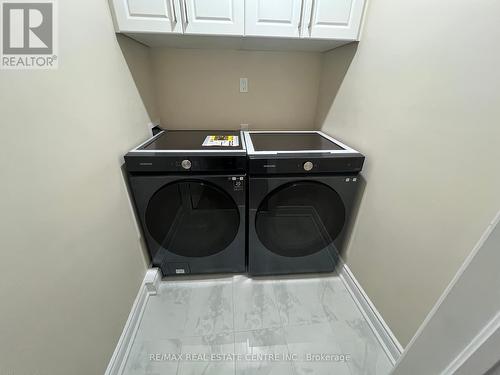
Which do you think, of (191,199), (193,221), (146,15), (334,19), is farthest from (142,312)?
(334,19)

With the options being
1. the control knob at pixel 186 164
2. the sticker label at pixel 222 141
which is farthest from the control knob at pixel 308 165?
the control knob at pixel 186 164

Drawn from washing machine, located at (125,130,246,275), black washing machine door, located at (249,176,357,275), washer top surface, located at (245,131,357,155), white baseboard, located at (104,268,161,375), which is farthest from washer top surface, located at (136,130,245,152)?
white baseboard, located at (104,268,161,375)

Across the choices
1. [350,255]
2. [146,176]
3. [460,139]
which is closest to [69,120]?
[146,176]

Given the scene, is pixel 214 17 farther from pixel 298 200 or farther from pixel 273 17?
pixel 298 200

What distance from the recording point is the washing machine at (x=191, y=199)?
3.94 feet

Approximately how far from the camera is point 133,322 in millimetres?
1251

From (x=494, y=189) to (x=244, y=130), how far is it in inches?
60.6

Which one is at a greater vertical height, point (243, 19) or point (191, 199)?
point (243, 19)

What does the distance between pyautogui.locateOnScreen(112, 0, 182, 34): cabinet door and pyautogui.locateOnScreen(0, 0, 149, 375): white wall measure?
2.8 inches

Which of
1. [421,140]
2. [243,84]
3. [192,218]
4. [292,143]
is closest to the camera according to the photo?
[421,140]

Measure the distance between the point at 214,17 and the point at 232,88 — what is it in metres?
0.61

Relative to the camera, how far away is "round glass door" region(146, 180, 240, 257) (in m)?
1.28

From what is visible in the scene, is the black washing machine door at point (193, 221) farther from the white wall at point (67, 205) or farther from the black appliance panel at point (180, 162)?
the white wall at point (67, 205)

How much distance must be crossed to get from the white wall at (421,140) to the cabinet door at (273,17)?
410 mm
